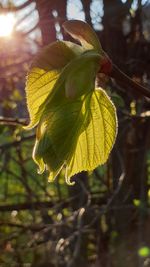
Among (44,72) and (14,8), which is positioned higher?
(44,72)

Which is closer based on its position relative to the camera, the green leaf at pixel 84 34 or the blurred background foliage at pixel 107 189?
the green leaf at pixel 84 34

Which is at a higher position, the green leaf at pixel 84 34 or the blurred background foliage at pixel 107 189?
the green leaf at pixel 84 34

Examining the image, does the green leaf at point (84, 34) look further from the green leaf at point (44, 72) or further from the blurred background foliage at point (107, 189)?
the blurred background foliage at point (107, 189)

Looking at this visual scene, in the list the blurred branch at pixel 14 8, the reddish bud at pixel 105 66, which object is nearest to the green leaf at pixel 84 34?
the reddish bud at pixel 105 66

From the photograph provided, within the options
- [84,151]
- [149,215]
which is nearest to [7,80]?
[149,215]

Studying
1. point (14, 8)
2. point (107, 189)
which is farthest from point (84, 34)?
point (107, 189)

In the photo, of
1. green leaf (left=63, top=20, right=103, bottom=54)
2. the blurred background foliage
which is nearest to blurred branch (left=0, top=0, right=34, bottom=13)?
the blurred background foliage

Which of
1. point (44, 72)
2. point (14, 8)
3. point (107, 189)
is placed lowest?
point (107, 189)

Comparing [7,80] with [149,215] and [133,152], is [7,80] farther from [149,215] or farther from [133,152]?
[149,215]

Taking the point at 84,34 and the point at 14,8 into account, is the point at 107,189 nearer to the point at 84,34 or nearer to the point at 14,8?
→ the point at 14,8
